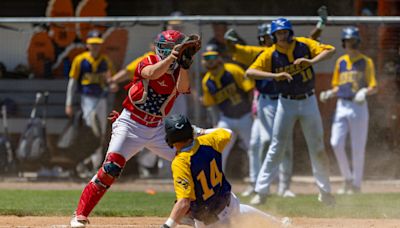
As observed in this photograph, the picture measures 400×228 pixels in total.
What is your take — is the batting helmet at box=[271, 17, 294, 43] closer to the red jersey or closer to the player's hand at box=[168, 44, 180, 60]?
the red jersey

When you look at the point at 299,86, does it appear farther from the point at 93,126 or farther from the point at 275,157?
the point at 93,126

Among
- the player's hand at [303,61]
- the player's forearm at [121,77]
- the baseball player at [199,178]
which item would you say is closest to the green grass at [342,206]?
the player's hand at [303,61]

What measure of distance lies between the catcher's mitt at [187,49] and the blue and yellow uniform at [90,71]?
6.46 meters

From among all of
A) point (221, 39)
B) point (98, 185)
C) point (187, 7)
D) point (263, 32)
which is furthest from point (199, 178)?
point (187, 7)

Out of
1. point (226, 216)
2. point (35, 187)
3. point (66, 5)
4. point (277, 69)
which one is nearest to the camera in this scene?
point (226, 216)

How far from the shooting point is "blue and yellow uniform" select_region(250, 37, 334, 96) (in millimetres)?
11352

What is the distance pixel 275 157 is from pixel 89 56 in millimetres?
4246

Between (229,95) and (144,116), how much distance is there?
16.6ft

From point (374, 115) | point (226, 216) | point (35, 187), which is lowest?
point (35, 187)

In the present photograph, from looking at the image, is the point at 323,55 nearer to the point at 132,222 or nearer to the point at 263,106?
the point at 263,106

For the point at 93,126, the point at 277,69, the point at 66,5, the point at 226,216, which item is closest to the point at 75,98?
the point at 93,126

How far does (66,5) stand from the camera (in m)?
17.8

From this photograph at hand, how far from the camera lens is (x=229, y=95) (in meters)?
13.8

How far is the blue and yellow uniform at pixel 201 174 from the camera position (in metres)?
7.32
